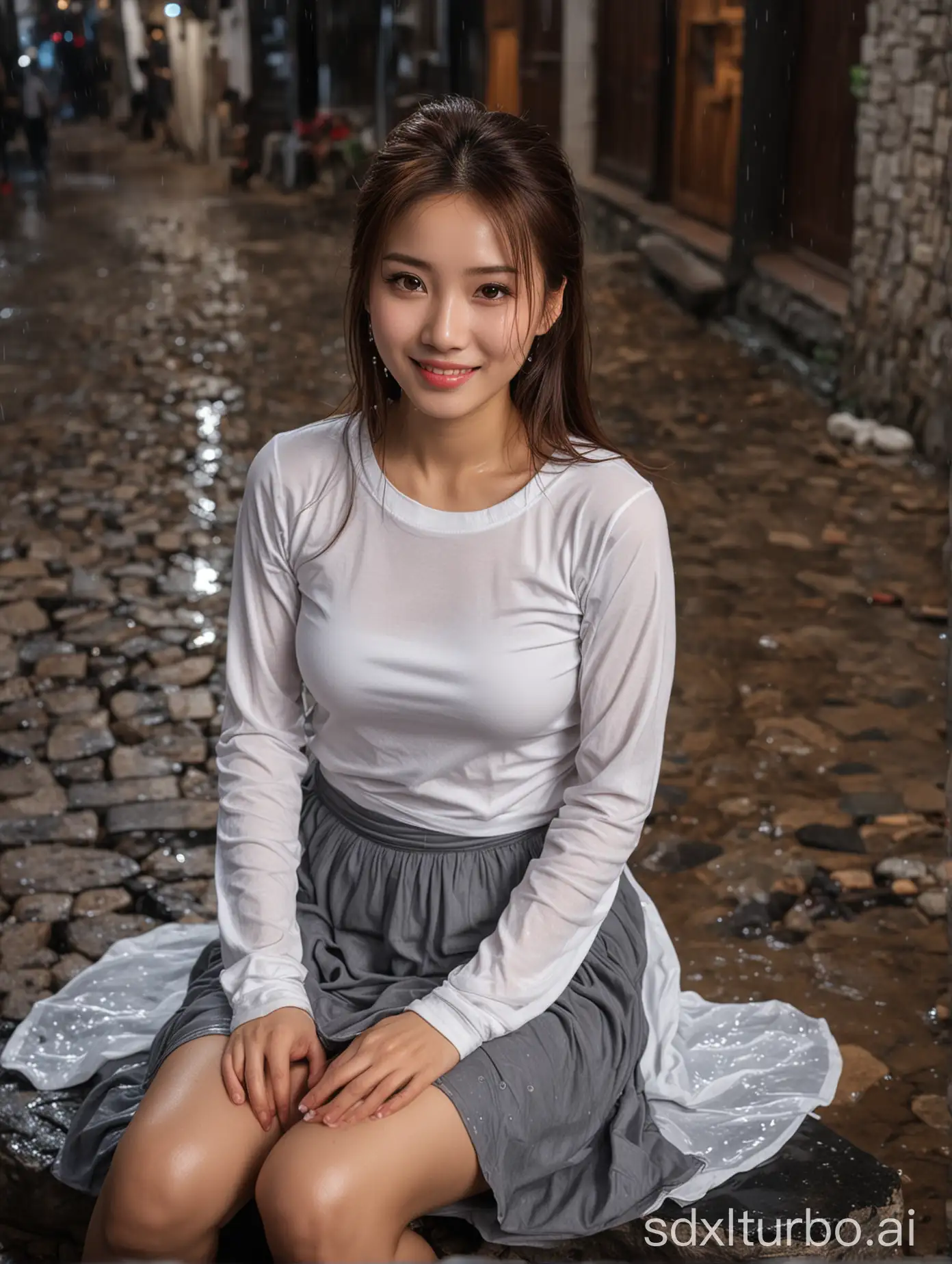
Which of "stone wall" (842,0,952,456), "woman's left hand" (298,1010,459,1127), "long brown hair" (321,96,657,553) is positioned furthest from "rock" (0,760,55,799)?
"stone wall" (842,0,952,456)

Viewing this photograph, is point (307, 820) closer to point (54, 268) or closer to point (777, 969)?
point (777, 969)

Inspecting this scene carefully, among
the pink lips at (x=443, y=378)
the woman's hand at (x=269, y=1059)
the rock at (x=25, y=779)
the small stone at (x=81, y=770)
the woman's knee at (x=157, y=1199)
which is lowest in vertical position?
the small stone at (x=81, y=770)

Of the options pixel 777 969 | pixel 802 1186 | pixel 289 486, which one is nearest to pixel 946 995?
pixel 777 969

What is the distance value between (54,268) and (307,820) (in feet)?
36.0

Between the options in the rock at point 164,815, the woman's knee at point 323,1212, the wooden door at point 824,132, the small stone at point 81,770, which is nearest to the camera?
the woman's knee at point 323,1212

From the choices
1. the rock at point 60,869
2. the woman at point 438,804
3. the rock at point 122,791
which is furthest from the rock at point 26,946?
the woman at point 438,804

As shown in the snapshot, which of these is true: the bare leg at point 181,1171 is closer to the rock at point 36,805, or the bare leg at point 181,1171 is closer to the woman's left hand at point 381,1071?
the woman's left hand at point 381,1071

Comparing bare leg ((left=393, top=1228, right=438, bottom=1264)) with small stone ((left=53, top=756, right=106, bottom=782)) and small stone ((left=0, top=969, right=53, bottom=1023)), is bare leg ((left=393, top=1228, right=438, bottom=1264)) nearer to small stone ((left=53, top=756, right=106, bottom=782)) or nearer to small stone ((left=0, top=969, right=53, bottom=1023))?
small stone ((left=0, top=969, right=53, bottom=1023))

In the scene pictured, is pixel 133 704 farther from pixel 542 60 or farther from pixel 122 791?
pixel 542 60

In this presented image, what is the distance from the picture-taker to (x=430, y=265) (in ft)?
5.84

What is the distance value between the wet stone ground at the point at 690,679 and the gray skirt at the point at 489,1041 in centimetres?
59

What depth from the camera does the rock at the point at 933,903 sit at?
317cm

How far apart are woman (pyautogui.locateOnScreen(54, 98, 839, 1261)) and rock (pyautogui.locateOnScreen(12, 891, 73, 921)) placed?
0.98m

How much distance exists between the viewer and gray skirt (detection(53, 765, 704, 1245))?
179 cm
